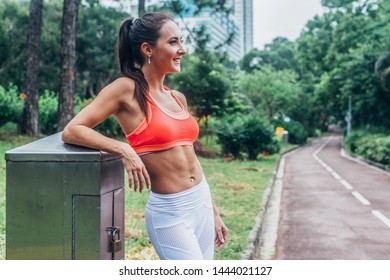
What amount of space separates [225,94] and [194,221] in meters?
21.5

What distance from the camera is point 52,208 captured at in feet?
7.10

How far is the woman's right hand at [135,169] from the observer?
6.60 ft

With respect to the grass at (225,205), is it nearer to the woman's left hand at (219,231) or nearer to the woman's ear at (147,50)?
the woman's left hand at (219,231)

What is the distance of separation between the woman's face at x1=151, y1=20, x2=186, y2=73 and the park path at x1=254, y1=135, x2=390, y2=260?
4.03m

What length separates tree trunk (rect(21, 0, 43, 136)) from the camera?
15805 mm

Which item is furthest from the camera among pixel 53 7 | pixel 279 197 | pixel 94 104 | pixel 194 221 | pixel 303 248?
pixel 53 7

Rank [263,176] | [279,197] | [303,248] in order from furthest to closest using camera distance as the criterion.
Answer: [263,176], [279,197], [303,248]

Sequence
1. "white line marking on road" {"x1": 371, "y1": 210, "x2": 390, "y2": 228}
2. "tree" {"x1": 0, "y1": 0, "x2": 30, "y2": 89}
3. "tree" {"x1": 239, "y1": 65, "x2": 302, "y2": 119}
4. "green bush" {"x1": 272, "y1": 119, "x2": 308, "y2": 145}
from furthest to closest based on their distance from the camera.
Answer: "tree" {"x1": 239, "y1": 65, "x2": 302, "y2": 119}, "green bush" {"x1": 272, "y1": 119, "x2": 308, "y2": 145}, "tree" {"x1": 0, "y1": 0, "x2": 30, "y2": 89}, "white line marking on road" {"x1": 371, "y1": 210, "x2": 390, "y2": 228}

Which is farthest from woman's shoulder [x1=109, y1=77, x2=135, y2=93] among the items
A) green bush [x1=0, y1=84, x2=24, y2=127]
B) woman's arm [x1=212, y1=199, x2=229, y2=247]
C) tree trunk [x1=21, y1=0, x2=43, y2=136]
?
green bush [x1=0, y1=84, x2=24, y2=127]

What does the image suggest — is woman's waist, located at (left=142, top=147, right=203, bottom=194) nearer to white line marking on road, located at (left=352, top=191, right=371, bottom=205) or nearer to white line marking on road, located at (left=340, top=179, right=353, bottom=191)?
white line marking on road, located at (left=352, top=191, right=371, bottom=205)

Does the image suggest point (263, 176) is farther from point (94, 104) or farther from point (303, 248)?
point (94, 104)

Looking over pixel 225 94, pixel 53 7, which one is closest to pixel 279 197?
pixel 225 94

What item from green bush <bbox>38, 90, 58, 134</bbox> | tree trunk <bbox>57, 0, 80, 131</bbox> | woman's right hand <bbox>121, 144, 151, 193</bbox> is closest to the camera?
woman's right hand <bbox>121, 144, 151, 193</bbox>

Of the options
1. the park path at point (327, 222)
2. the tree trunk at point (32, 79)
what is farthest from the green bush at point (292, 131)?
the park path at point (327, 222)
